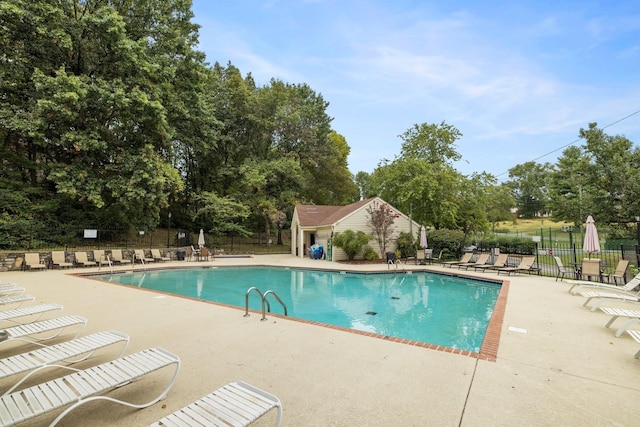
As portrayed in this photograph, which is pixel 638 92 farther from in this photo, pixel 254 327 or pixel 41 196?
pixel 41 196

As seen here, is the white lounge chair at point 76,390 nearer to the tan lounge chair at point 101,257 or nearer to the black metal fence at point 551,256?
the black metal fence at point 551,256

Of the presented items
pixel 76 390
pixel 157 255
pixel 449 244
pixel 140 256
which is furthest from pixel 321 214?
pixel 76 390

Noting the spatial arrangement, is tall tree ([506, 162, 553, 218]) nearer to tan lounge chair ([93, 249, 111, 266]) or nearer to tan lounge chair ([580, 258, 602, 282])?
tan lounge chair ([580, 258, 602, 282])

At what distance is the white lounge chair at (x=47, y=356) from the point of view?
9.38ft

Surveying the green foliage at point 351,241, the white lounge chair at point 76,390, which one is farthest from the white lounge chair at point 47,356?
the green foliage at point 351,241

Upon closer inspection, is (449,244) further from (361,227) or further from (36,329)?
(36,329)

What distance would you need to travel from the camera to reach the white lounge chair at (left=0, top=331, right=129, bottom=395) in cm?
286

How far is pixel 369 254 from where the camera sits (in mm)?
19828

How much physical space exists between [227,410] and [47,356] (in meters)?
2.36

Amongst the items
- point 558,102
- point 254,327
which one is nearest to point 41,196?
point 254,327

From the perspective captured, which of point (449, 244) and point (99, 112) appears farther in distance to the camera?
point (449, 244)

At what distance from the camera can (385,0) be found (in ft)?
37.1

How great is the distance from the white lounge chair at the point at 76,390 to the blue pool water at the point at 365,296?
16.8 feet

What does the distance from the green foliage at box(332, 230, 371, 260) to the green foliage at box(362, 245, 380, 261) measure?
34 cm
